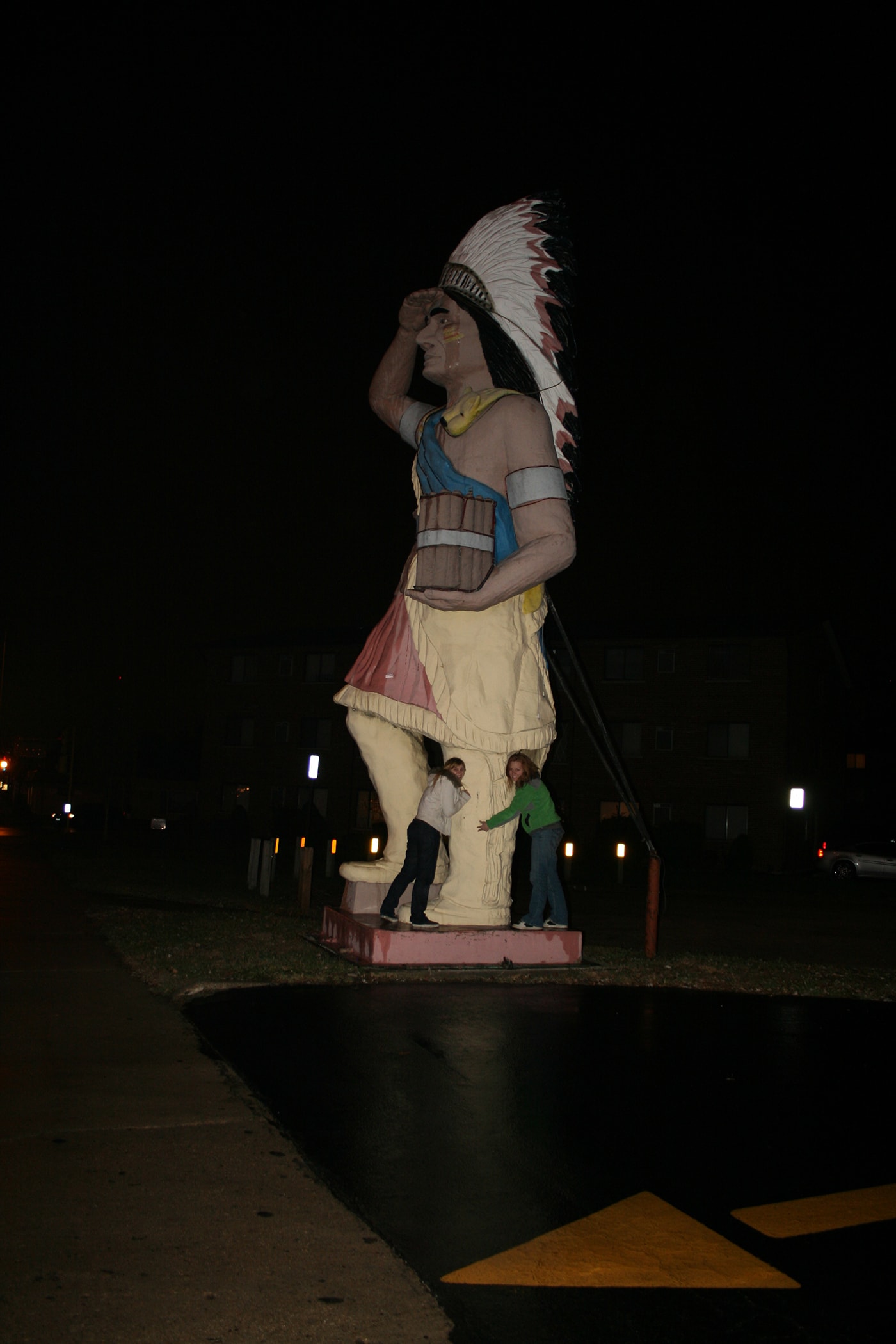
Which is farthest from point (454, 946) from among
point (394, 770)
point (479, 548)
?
point (479, 548)

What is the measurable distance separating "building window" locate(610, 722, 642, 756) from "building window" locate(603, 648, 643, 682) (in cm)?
142

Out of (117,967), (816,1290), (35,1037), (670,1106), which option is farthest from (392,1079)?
(117,967)

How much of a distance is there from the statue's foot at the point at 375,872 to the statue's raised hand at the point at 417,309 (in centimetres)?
348

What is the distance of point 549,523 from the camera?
6285 mm

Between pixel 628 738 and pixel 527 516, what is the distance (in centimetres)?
2780

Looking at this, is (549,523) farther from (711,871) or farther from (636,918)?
(711,871)

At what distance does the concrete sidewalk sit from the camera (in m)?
2.29

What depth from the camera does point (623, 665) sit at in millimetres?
33938

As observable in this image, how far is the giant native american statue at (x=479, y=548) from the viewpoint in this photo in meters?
6.43

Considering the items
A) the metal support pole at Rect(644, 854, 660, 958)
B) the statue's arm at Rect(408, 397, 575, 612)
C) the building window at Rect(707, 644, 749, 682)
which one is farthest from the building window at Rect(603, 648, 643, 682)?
the statue's arm at Rect(408, 397, 575, 612)

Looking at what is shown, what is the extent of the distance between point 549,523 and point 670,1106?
11.0 feet

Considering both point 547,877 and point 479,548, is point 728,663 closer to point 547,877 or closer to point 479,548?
point 547,877

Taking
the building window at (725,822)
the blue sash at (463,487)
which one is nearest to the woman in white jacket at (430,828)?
the blue sash at (463,487)

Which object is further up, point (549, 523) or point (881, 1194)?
point (549, 523)
